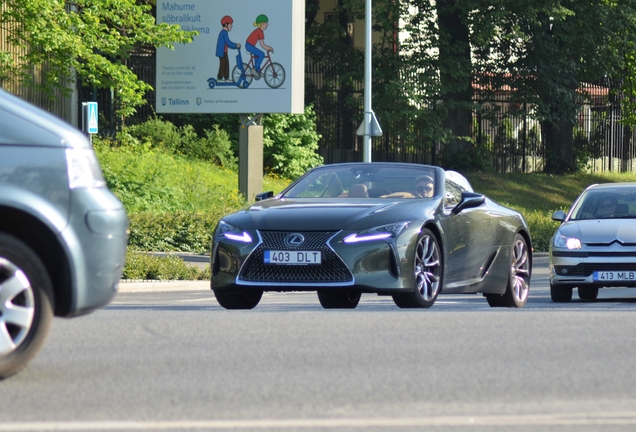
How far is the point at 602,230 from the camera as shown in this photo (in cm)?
1567

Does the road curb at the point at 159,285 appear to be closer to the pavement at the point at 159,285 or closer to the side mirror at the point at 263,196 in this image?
the pavement at the point at 159,285

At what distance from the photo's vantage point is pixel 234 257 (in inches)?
445

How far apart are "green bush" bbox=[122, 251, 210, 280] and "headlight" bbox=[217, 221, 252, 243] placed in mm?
8088

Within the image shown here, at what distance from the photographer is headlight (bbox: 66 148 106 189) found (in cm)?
669

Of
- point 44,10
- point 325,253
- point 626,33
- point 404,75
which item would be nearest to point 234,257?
point 325,253

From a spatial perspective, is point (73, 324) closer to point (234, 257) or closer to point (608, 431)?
point (234, 257)

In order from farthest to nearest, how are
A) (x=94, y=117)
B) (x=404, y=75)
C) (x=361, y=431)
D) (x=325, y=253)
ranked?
(x=404, y=75) < (x=94, y=117) < (x=325, y=253) < (x=361, y=431)

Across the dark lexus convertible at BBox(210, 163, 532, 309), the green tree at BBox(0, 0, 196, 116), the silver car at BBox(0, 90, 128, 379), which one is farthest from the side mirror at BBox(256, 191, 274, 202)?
the green tree at BBox(0, 0, 196, 116)

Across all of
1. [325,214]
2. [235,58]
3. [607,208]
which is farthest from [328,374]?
[235,58]

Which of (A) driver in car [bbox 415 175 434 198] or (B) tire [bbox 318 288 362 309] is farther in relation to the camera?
(B) tire [bbox 318 288 362 309]

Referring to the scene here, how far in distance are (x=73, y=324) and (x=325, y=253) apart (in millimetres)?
2536

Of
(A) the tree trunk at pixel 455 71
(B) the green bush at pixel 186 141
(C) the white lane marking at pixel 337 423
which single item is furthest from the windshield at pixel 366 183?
(A) the tree trunk at pixel 455 71

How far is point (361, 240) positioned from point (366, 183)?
5.40ft

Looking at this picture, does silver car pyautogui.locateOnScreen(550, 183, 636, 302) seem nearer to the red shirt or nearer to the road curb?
the road curb
